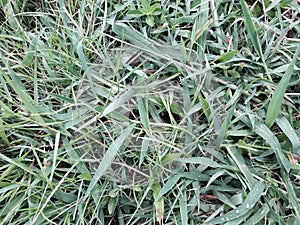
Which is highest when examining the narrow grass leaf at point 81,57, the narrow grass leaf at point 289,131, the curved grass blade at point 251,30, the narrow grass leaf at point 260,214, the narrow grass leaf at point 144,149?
the curved grass blade at point 251,30

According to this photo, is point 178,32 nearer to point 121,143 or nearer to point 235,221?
point 121,143

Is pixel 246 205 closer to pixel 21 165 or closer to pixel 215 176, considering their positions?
pixel 215 176

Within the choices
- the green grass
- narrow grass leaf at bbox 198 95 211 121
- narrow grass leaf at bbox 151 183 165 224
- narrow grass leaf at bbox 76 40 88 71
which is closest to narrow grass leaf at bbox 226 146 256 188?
the green grass

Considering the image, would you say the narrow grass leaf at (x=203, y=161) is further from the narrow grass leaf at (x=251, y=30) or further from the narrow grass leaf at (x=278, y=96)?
the narrow grass leaf at (x=251, y=30)

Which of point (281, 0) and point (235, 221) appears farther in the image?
point (281, 0)

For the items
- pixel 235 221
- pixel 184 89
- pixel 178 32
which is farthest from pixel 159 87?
pixel 235 221

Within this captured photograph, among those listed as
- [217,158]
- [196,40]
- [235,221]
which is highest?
[196,40]

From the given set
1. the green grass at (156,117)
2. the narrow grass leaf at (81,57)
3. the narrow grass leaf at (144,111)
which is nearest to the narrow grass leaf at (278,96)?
the green grass at (156,117)
